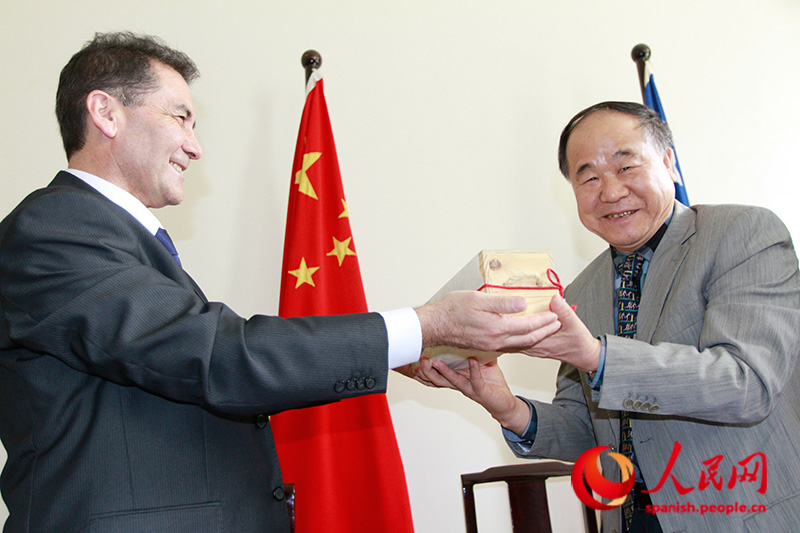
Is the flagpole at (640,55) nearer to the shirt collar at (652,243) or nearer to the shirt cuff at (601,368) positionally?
the shirt collar at (652,243)

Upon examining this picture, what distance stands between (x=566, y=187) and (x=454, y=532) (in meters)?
1.81

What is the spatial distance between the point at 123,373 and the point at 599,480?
4.33 feet

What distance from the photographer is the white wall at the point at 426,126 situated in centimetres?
297

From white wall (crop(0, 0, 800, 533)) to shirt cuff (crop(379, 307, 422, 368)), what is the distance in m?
1.67

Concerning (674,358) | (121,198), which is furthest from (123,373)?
(674,358)

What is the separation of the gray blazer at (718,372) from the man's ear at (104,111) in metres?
1.34

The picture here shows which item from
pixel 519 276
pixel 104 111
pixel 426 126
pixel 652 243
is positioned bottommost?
pixel 519 276

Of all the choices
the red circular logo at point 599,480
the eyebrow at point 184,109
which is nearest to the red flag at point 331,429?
the red circular logo at point 599,480

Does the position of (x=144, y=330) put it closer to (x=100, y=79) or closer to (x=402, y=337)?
(x=402, y=337)

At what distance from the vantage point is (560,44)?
355cm

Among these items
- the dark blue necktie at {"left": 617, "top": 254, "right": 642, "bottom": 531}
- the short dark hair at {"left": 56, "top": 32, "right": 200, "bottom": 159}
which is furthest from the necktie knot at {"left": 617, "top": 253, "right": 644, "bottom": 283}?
the short dark hair at {"left": 56, "top": 32, "right": 200, "bottom": 159}

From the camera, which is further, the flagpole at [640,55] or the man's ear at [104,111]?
the flagpole at [640,55]

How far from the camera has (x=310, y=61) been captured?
2982 mm

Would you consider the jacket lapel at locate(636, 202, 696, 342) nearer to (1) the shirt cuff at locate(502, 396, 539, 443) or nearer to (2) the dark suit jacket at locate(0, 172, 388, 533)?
(1) the shirt cuff at locate(502, 396, 539, 443)
